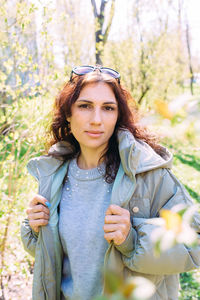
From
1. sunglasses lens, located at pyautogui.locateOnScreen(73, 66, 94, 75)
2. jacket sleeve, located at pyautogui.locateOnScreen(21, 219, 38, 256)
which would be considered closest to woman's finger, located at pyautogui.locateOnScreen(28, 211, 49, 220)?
jacket sleeve, located at pyautogui.locateOnScreen(21, 219, 38, 256)

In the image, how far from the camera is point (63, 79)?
8.75 ft

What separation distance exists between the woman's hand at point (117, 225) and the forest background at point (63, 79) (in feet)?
1.66

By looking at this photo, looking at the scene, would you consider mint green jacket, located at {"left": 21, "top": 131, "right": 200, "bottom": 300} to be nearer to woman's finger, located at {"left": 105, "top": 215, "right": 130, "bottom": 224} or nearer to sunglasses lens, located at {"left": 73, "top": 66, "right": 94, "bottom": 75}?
woman's finger, located at {"left": 105, "top": 215, "right": 130, "bottom": 224}

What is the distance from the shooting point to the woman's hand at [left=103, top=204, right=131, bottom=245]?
1.41 metres

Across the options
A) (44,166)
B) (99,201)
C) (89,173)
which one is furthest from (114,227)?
(44,166)

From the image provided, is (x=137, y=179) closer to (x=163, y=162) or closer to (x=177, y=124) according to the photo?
(x=163, y=162)

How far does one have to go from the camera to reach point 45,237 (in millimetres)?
1721

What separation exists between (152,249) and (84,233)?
461mm

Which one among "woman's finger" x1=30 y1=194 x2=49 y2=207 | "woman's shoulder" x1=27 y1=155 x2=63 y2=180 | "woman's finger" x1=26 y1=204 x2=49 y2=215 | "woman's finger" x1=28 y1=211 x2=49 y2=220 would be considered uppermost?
"woman's shoulder" x1=27 y1=155 x2=63 y2=180

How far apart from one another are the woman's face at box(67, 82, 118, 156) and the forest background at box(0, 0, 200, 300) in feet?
0.67

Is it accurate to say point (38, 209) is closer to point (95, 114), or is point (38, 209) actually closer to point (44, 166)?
point (44, 166)

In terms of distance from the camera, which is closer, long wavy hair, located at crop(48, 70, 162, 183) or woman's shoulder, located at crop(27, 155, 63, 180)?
long wavy hair, located at crop(48, 70, 162, 183)

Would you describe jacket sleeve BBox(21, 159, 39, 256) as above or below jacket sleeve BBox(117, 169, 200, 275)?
below

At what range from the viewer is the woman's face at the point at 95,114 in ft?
5.62
